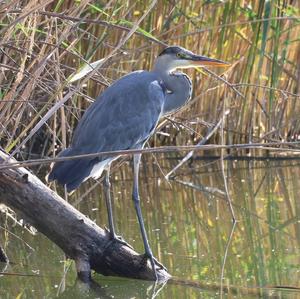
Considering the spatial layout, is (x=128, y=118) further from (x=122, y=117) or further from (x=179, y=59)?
(x=179, y=59)

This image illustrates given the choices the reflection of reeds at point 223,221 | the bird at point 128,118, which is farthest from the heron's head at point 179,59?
the reflection of reeds at point 223,221

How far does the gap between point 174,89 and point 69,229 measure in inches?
45.9

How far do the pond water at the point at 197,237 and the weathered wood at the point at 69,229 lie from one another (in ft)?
0.21

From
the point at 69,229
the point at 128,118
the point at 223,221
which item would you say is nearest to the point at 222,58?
→ the point at 223,221

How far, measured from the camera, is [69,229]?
3641 mm

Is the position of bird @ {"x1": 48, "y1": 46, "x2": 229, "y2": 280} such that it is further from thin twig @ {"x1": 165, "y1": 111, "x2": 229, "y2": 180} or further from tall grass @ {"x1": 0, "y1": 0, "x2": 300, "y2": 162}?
tall grass @ {"x1": 0, "y1": 0, "x2": 300, "y2": 162}

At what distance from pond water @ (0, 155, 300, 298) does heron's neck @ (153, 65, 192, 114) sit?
311mm

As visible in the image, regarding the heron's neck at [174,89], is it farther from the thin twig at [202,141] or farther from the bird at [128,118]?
the thin twig at [202,141]

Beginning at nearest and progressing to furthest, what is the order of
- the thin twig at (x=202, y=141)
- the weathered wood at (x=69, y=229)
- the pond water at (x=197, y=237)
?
the weathered wood at (x=69, y=229)
the pond water at (x=197, y=237)
the thin twig at (x=202, y=141)

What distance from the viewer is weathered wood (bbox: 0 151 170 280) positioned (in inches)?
140

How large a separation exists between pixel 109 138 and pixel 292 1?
2.49m

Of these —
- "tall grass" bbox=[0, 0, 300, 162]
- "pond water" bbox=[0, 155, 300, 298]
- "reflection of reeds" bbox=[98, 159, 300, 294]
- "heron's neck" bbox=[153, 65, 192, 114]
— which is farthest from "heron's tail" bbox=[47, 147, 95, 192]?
"tall grass" bbox=[0, 0, 300, 162]

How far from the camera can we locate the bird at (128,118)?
3.79m

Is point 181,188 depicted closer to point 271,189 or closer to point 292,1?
point 271,189
